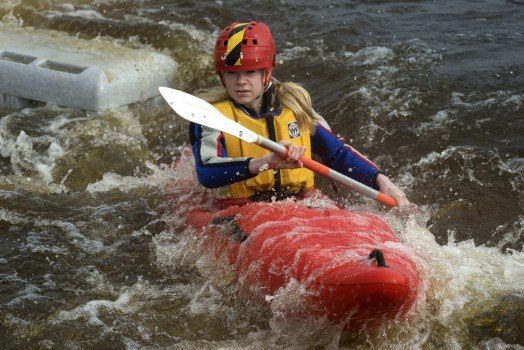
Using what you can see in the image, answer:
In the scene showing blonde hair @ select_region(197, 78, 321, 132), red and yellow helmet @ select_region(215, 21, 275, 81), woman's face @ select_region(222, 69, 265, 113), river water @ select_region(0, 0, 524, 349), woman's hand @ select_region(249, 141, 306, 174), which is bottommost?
river water @ select_region(0, 0, 524, 349)

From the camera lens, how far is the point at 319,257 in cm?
421

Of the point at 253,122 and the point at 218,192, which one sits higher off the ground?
the point at 253,122

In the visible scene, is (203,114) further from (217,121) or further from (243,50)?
(243,50)

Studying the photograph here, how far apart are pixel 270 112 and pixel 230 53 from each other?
43cm

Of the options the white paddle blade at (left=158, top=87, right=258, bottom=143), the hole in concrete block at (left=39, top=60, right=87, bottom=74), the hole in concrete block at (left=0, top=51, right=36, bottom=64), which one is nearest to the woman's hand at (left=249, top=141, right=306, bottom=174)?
the white paddle blade at (left=158, top=87, right=258, bottom=143)

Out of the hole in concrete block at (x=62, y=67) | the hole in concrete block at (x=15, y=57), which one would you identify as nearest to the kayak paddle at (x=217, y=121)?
the hole in concrete block at (x=62, y=67)

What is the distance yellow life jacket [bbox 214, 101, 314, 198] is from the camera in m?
5.05

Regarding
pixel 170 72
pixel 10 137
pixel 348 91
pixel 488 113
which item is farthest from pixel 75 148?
pixel 488 113

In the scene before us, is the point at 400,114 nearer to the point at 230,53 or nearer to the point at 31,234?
the point at 230,53

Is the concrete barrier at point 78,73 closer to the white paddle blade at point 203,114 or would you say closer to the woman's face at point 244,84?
the woman's face at point 244,84

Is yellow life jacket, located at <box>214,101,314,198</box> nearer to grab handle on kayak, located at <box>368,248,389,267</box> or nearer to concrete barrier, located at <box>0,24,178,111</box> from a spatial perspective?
grab handle on kayak, located at <box>368,248,389,267</box>

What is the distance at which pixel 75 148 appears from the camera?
22.5ft

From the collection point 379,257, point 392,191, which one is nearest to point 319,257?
point 379,257

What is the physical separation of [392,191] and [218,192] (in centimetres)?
99
